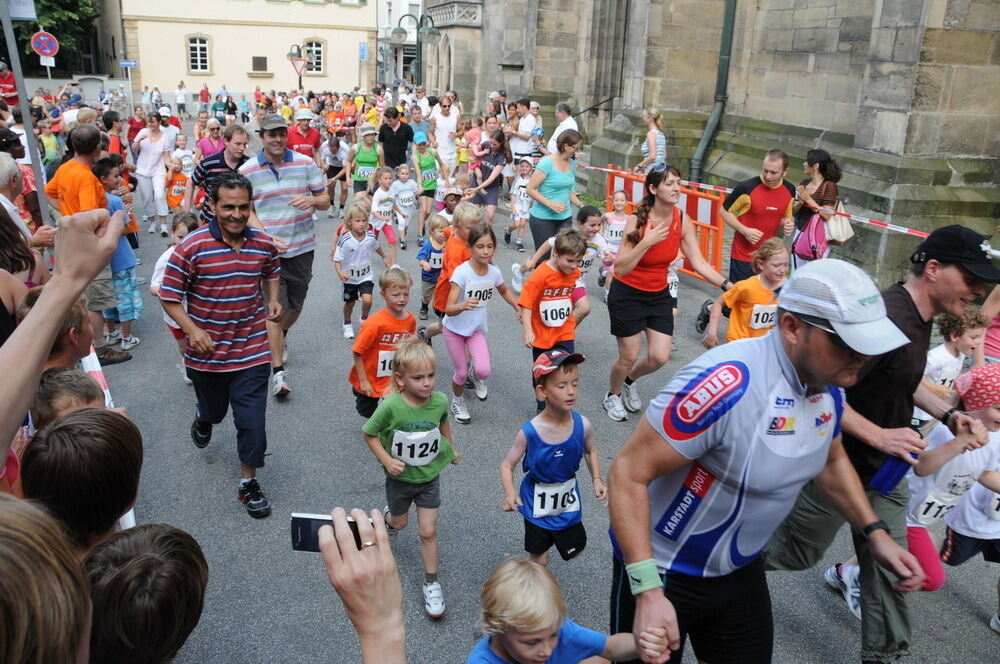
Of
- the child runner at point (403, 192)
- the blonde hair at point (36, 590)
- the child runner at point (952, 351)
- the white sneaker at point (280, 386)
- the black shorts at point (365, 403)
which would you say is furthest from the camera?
the child runner at point (403, 192)

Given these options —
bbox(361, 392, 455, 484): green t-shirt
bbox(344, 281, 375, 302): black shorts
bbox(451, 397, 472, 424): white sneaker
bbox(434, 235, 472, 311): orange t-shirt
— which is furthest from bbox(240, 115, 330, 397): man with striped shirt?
bbox(361, 392, 455, 484): green t-shirt

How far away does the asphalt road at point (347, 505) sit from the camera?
403cm

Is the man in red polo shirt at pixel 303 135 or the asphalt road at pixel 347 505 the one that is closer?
the asphalt road at pixel 347 505

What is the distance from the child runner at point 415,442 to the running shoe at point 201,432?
1789 mm

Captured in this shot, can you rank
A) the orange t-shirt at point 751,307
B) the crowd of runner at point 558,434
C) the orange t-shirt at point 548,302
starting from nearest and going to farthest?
1. the crowd of runner at point 558,434
2. the orange t-shirt at point 751,307
3. the orange t-shirt at point 548,302

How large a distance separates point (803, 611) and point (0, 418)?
12.7ft

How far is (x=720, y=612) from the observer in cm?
278

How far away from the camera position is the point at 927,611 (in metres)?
4.34

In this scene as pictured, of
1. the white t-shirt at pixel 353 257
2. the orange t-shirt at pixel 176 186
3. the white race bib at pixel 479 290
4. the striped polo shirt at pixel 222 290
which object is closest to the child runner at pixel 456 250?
the white race bib at pixel 479 290

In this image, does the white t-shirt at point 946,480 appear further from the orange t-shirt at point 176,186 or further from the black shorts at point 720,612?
the orange t-shirt at point 176,186

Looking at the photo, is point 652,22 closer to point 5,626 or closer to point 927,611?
point 927,611

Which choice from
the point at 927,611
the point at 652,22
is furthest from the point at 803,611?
the point at 652,22

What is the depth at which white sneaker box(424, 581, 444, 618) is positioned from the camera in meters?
4.16

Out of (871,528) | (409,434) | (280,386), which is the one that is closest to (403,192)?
(280,386)
